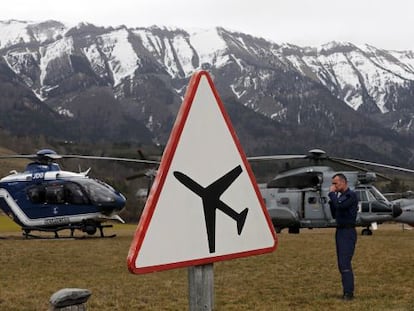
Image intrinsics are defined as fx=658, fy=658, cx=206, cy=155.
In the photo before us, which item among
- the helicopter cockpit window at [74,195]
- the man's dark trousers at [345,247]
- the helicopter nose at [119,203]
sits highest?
the helicopter cockpit window at [74,195]

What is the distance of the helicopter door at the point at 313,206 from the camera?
1045 inches

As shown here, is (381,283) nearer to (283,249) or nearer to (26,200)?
(283,249)

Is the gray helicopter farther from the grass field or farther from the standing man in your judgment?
the standing man

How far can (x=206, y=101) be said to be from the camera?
2975 mm

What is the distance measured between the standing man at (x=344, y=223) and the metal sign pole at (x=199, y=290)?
680 cm

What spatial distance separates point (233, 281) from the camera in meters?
11.6

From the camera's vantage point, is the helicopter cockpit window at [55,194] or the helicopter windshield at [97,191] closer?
the helicopter cockpit window at [55,194]

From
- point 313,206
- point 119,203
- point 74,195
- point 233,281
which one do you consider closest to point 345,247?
point 233,281

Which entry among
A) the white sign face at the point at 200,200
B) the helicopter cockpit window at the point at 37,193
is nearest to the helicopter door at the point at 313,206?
the helicopter cockpit window at the point at 37,193

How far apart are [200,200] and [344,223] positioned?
6.90 metres

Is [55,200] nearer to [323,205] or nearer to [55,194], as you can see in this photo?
[55,194]

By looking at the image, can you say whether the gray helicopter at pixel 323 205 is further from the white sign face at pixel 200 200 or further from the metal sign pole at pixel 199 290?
the metal sign pole at pixel 199 290

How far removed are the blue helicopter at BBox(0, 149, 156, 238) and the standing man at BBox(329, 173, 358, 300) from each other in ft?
50.4

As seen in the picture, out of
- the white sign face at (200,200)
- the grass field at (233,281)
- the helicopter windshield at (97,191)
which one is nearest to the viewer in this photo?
the white sign face at (200,200)
